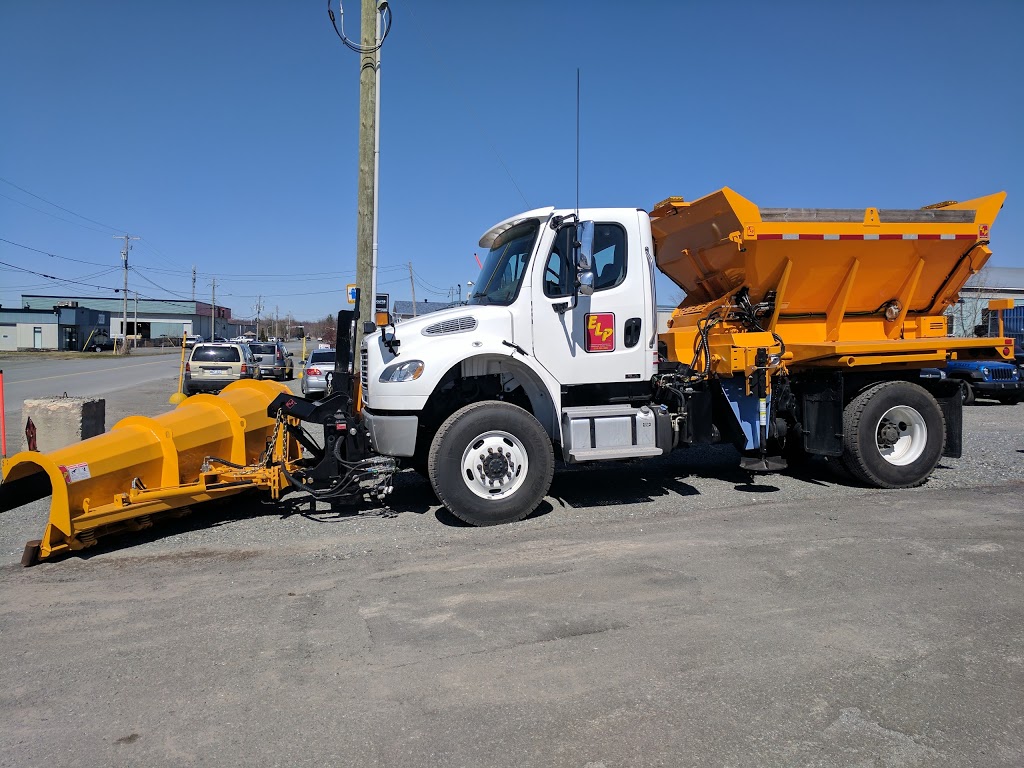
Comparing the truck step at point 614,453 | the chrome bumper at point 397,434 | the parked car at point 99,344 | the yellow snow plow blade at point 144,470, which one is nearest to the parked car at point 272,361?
the yellow snow plow blade at point 144,470

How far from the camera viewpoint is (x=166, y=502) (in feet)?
18.0

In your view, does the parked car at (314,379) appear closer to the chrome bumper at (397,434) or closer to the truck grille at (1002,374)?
the chrome bumper at (397,434)

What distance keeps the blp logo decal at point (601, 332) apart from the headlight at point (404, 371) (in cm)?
163

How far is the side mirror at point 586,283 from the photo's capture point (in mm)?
6004

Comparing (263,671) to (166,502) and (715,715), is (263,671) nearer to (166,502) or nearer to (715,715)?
(715,715)

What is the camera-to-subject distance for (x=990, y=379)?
1686cm

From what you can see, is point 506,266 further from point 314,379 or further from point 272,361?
point 272,361

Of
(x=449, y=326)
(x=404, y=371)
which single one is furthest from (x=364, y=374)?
(x=449, y=326)

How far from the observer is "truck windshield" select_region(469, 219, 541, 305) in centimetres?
646

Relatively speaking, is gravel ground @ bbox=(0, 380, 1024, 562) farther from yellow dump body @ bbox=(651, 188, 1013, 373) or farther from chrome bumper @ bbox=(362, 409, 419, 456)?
yellow dump body @ bbox=(651, 188, 1013, 373)

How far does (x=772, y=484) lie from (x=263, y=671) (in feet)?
19.6

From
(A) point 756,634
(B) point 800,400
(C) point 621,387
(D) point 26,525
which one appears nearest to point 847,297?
(B) point 800,400

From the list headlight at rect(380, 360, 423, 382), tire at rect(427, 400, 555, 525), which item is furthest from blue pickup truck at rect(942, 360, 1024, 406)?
headlight at rect(380, 360, 423, 382)

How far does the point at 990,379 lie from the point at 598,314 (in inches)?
594
